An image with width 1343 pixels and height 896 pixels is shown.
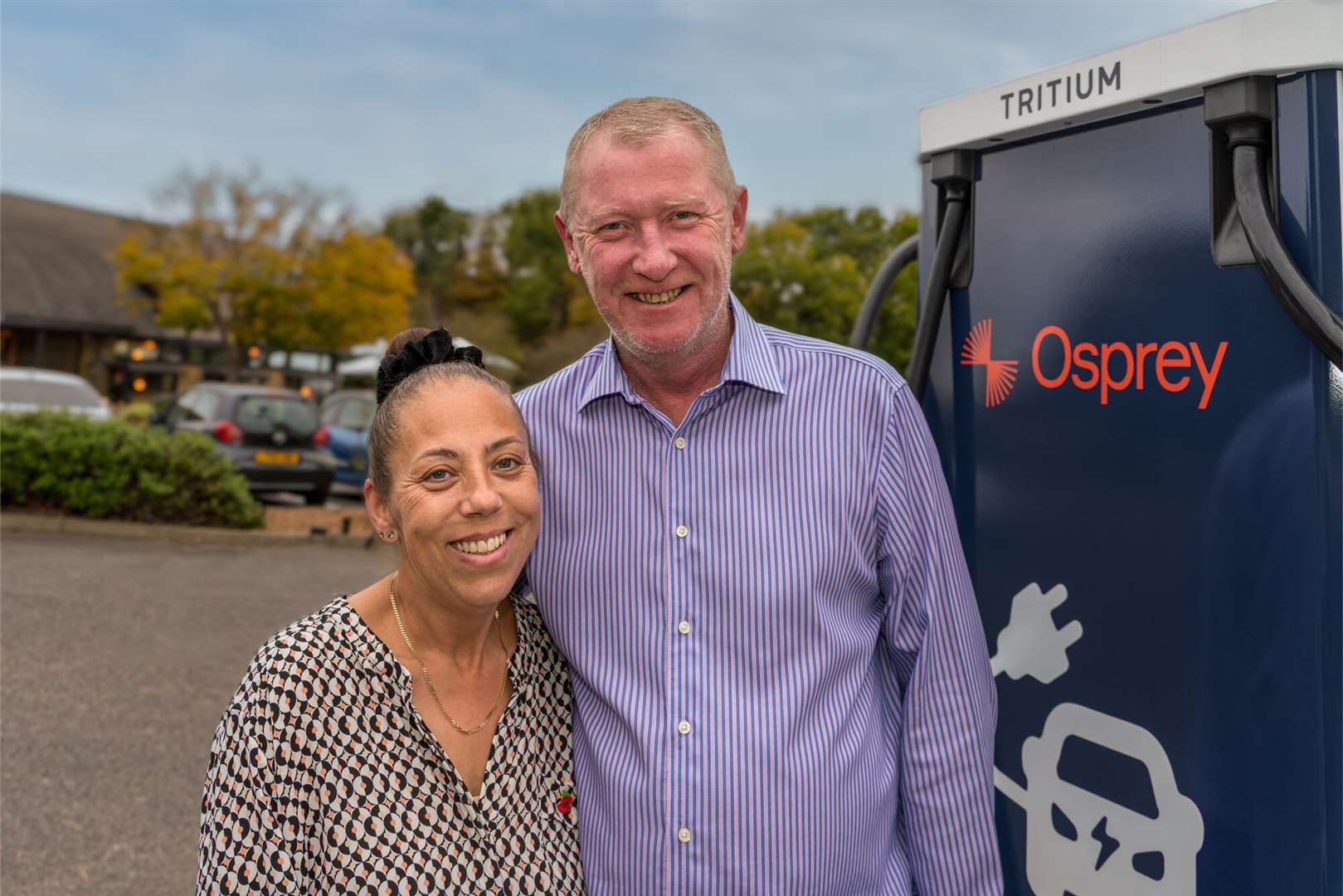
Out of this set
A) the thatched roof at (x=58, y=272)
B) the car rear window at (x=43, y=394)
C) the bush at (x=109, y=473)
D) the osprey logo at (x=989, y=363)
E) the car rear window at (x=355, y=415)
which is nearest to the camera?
the osprey logo at (x=989, y=363)

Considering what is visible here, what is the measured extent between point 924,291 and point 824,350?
19.4 inches

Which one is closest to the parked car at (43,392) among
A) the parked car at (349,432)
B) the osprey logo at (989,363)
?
the parked car at (349,432)

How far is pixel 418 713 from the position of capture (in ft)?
6.11

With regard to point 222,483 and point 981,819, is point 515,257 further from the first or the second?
point 981,819

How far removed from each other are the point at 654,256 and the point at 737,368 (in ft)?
0.84

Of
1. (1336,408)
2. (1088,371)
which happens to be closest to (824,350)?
(1088,371)

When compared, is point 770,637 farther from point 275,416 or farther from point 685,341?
point 275,416

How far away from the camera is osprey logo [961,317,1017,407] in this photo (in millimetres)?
2273

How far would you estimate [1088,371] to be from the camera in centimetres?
206

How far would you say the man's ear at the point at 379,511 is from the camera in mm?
1922

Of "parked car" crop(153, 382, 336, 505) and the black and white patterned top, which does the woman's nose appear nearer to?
the black and white patterned top

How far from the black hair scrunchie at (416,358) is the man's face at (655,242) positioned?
27 cm

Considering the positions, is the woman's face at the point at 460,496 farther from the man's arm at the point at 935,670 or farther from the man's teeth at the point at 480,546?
the man's arm at the point at 935,670

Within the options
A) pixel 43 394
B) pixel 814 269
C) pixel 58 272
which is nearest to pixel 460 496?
pixel 43 394
